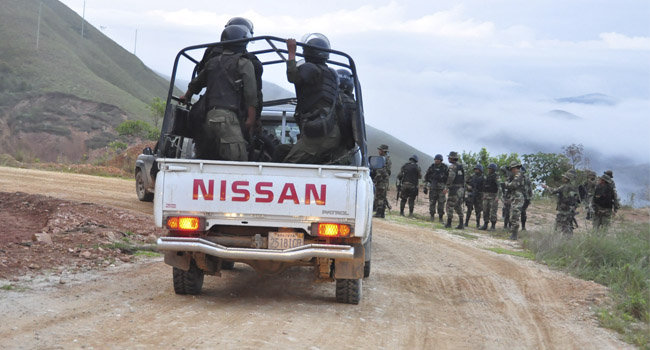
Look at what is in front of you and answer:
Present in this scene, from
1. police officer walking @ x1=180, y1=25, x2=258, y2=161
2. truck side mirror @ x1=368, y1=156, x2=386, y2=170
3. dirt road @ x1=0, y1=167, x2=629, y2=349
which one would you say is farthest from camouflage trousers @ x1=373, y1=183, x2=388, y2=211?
police officer walking @ x1=180, y1=25, x2=258, y2=161

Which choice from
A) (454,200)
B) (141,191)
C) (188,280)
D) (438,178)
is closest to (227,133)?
(188,280)

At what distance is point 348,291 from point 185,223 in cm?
176

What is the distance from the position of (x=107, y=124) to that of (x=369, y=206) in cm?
4726

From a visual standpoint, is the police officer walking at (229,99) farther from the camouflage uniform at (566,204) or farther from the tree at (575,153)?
the tree at (575,153)

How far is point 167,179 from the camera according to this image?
6195 millimetres

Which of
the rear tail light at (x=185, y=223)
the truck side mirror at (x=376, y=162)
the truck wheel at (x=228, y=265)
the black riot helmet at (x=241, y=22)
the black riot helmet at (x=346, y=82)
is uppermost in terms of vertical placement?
the black riot helmet at (x=241, y=22)

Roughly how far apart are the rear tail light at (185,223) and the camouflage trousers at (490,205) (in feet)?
45.7

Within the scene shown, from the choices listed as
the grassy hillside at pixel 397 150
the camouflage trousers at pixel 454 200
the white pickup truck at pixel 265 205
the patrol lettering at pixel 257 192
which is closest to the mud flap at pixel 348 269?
the white pickup truck at pixel 265 205

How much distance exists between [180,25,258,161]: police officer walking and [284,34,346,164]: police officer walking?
17.6 inches

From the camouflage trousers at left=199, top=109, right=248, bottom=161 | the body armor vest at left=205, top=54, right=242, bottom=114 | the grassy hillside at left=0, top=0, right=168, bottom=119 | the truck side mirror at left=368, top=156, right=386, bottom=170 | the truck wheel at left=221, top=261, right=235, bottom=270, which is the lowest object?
the truck wheel at left=221, top=261, right=235, bottom=270

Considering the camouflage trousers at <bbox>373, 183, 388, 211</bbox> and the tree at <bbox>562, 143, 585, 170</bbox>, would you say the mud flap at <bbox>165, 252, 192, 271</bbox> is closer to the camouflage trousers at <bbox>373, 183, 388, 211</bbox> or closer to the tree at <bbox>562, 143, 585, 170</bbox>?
the camouflage trousers at <bbox>373, 183, 388, 211</bbox>

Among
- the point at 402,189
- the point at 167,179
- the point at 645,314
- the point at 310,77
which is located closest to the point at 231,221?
the point at 167,179

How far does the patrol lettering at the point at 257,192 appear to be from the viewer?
6.18 m

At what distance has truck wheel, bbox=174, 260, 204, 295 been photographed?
22.2 feet
